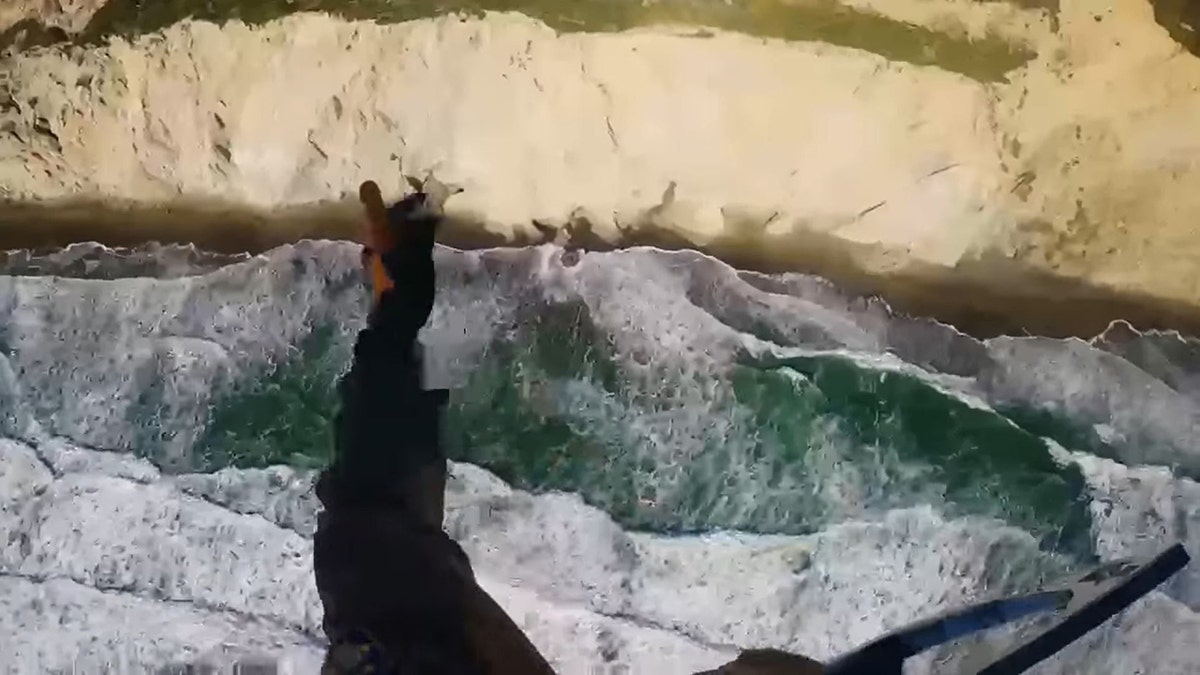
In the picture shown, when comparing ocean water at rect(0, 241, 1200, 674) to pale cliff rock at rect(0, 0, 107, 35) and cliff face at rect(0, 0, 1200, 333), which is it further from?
pale cliff rock at rect(0, 0, 107, 35)

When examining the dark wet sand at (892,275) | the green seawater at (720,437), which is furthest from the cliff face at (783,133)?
the green seawater at (720,437)

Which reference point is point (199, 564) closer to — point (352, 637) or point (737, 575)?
point (352, 637)

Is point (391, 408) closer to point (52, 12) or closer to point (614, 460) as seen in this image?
point (614, 460)

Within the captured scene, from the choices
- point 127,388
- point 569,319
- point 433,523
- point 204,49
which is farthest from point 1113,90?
point 127,388

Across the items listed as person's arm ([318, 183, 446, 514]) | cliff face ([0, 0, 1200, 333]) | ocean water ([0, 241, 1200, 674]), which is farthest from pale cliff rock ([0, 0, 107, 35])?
person's arm ([318, 183, 446, 514])

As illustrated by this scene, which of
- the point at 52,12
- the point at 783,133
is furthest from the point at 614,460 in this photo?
the point at 52,12
